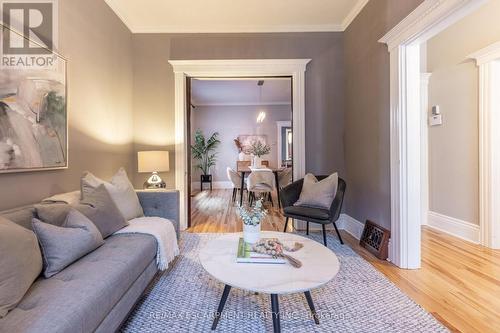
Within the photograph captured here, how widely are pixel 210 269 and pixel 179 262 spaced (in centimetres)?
125

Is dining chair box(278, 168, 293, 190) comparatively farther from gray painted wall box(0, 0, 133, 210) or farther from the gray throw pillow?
the gray throw pillow

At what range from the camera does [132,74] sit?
3664 mm

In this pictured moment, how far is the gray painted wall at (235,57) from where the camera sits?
3.66 meters

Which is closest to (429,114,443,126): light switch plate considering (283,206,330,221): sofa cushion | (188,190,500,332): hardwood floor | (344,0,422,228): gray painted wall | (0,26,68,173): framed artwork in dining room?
(344,0,422,228): gray painted wall

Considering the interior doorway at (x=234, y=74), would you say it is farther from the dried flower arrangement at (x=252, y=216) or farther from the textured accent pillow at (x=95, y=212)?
the dried flower arrangement at (x=252, y=216)

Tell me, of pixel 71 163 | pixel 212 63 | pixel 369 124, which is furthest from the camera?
pixel 212 63

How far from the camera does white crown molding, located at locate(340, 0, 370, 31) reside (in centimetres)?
309

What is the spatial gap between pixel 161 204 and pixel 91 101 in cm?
131

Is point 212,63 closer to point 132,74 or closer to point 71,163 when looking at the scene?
point 132,74

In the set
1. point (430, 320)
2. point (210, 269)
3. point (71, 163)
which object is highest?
point (71, 163)

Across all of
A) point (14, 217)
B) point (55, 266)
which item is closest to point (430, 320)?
point (55, 266)

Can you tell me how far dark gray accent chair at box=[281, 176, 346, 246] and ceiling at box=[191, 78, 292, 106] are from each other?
2.91 metres

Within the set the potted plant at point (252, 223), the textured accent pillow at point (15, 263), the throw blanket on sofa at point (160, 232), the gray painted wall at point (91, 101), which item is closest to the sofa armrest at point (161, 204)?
the throw blanket on sofa at point (160, 232)

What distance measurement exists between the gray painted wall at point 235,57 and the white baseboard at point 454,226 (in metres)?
1.77
